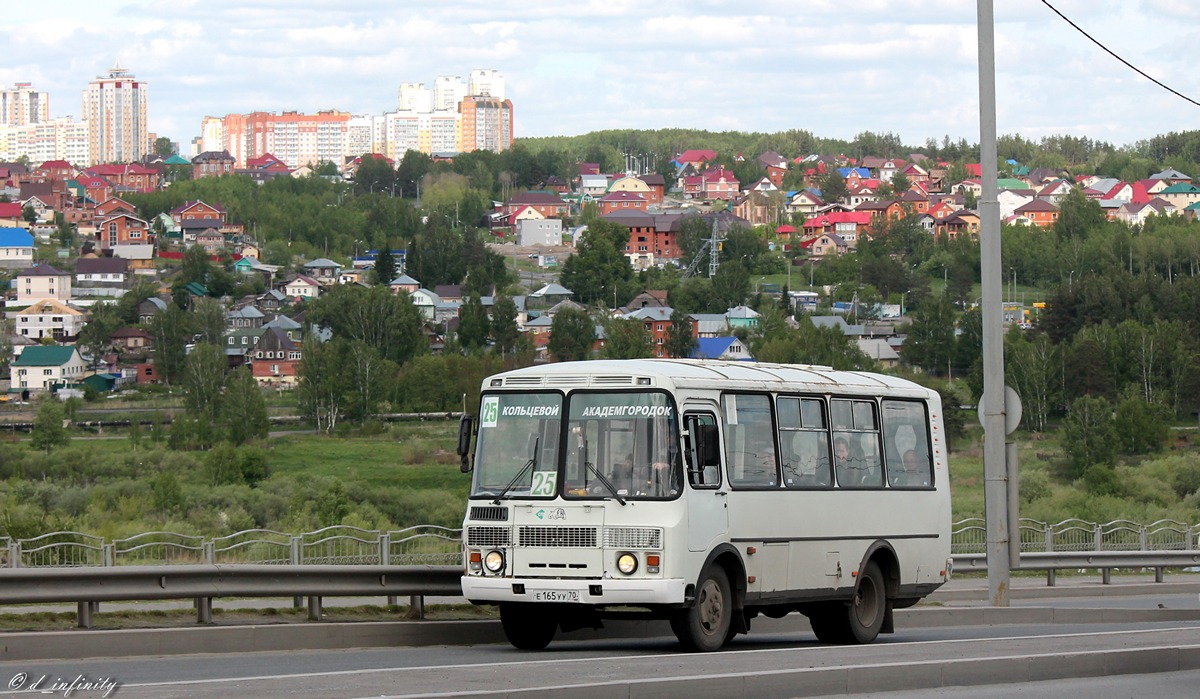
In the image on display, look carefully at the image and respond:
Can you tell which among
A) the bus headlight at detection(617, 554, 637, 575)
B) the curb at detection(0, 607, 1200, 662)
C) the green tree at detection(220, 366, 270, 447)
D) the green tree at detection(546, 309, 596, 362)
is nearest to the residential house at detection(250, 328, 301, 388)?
the green tree at detection(546, 309, 596, 362)

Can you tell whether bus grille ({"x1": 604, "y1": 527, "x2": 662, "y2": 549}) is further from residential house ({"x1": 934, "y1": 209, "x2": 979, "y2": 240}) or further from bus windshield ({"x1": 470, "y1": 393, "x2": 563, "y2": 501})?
residential house ({"x1": 934, "y1": 209, "x2": 979, "y2": 240})

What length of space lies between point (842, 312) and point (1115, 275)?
83.6ft

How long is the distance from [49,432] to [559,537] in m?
81.3

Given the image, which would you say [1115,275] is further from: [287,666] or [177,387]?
[287,666]

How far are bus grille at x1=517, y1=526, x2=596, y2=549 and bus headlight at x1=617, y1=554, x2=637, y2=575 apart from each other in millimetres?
264

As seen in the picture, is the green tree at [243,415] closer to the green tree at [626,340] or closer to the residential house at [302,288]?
the green tree at [626,340]

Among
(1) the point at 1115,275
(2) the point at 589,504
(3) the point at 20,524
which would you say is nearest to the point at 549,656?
(2) the point at 589,504

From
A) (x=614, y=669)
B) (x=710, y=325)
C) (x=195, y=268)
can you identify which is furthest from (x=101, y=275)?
(x=614, y=669)

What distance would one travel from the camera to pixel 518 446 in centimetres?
1392

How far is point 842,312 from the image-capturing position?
14600cm

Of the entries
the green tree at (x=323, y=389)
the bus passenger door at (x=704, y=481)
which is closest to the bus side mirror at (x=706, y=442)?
the bus passenger door at (x=704, y=481)

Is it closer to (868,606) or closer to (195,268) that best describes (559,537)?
(868,606)

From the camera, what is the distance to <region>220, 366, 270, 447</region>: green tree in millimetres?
92688

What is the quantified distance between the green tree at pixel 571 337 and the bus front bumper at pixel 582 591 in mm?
107793
